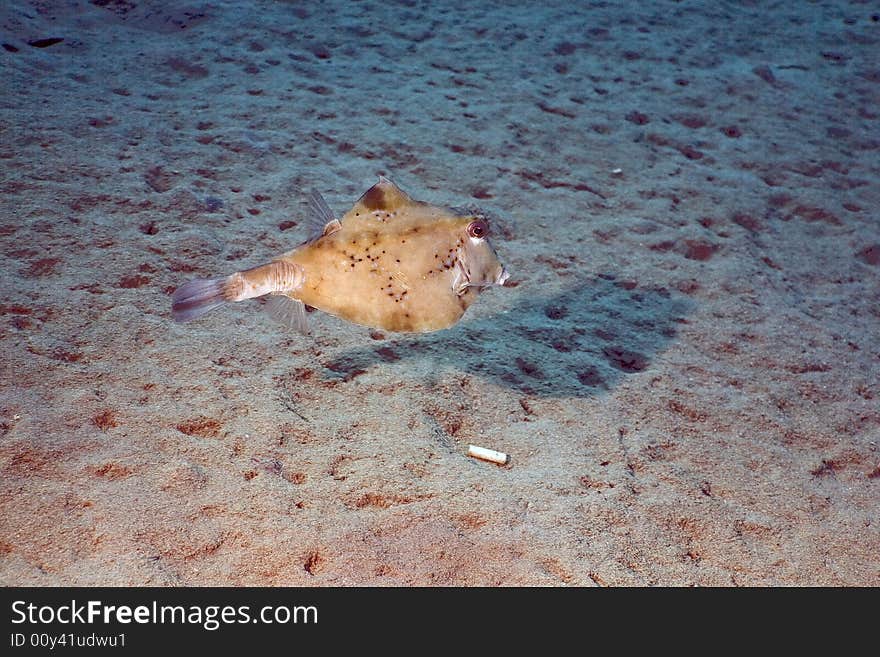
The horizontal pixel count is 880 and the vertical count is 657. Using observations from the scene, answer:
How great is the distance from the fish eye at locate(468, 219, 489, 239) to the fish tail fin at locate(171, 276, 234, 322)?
85cm

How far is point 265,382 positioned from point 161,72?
4.88m

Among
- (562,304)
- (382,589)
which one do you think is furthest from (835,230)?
(382,589)

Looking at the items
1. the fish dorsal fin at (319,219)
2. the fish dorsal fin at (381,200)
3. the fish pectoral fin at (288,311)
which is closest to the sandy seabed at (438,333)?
the fish pectoral fin at (288,311)

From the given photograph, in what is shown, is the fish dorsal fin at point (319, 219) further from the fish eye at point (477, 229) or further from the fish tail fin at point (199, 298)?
the fish eye at point (477, 229)

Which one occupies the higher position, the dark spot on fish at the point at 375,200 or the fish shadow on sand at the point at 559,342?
the dark spot on fish at the point at 375,200

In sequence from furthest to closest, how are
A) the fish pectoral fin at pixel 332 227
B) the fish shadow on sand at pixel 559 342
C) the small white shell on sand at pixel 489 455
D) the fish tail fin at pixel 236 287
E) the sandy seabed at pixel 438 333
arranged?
the fish shadow on sand at pixel 559 342 < the small white shell on sand at pixel 489 455 < the sandy seabed at pixel 438 333 < the fish pectoral fin at pixel 332 227 < the fish tail fin at pixel 236 287

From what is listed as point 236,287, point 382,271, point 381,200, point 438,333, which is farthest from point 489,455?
point 236,287

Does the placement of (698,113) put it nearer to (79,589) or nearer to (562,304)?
(562,304)

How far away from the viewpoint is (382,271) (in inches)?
103

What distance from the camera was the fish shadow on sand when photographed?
163 inches

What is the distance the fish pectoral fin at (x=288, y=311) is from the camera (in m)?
2.68

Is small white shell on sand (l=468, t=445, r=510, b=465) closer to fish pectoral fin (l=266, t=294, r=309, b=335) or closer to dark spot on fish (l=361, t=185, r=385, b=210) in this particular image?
fish pectoral fin (l=266, t=294, r=309, b=335)

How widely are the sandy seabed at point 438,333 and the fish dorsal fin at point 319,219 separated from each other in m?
1.15

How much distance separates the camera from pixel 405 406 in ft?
12.5
